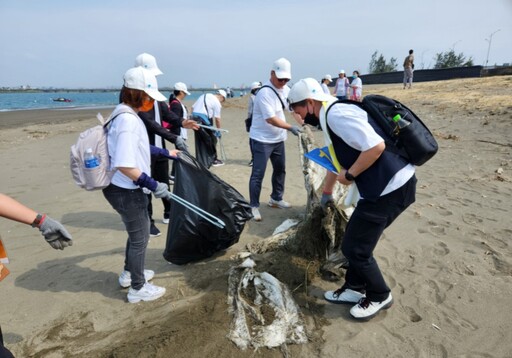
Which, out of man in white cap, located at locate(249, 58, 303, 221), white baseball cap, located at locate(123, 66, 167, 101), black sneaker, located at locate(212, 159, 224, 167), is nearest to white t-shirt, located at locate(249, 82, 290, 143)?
man in white cap, located at locate(249, 58, 303, 221)

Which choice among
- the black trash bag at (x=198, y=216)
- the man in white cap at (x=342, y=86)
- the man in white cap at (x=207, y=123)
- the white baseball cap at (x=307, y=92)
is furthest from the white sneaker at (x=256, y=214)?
the man in white cap at (x=342, y=86)

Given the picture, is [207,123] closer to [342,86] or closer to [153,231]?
[153,231]

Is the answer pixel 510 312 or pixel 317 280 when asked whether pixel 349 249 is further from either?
pixel 510 312

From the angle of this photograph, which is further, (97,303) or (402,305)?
(97,303)

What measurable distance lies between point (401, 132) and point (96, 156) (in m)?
2.01

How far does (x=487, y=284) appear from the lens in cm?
270

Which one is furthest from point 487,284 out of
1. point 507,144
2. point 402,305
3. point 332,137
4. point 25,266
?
point 507,144

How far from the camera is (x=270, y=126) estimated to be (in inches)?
160

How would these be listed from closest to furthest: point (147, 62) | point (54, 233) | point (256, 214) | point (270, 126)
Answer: point (54, 233)
point (147, 62)
point (270, 126)
point (256, 214)

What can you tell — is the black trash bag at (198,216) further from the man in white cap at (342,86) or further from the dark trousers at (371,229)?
the man in white cap at (342,86)

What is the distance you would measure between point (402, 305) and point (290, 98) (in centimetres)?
180

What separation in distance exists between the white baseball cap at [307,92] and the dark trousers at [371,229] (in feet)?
2.52

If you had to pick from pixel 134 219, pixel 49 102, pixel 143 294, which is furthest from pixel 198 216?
pixel 49 102

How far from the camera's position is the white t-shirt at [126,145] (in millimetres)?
2213
